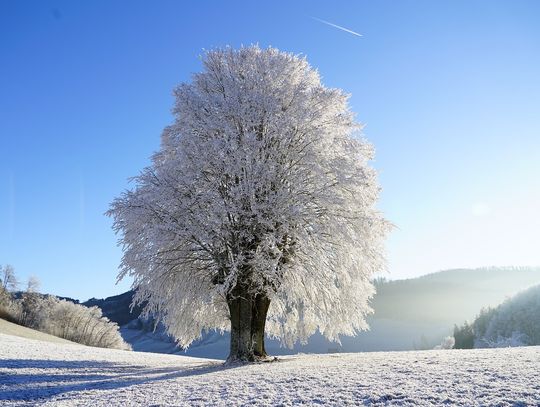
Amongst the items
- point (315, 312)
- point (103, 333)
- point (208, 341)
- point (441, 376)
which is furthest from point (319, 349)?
point (441, 376)

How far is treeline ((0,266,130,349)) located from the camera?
8175 centimetres

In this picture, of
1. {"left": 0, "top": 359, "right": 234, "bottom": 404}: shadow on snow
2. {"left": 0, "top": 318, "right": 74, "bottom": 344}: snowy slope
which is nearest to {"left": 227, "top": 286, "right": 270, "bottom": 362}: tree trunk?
{"left": 0, "top": 359, "right": 234, "bottom": 404}: shadow on snow

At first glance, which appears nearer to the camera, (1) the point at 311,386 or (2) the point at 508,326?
(1) the point at 311,386

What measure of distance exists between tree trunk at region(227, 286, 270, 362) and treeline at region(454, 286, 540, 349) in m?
69.9

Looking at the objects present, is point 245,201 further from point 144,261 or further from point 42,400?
point 42,400

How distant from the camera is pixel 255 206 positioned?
18109 millimetres

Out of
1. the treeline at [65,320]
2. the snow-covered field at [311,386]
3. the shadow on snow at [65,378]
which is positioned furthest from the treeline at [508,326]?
the shadow on snow at [65,378]

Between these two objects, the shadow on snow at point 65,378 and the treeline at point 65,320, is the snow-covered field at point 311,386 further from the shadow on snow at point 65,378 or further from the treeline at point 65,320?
the treeline at point 65,320

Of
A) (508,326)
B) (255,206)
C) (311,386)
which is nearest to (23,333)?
(255,206)

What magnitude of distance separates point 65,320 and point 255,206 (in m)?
79.7

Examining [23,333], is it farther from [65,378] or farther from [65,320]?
[65,320]

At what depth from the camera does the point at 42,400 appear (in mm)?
12719

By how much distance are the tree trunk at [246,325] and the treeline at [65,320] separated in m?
70.1

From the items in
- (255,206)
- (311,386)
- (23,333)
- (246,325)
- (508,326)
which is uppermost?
(255,206)
